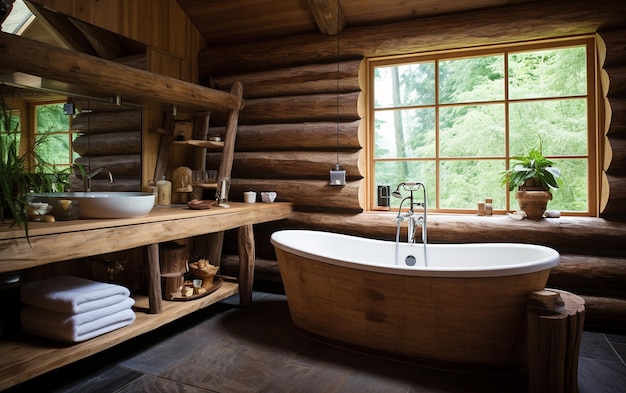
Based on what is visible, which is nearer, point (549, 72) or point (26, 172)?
point (26, 172)

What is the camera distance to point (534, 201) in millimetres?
3148

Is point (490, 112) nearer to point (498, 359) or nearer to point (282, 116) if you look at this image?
point (282, 116)

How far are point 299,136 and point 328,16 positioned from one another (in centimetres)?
106

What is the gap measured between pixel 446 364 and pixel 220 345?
4.58ft

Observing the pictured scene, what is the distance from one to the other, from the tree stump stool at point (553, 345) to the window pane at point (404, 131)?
2320 mm

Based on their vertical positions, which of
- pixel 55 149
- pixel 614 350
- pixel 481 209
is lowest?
pixel 614 350

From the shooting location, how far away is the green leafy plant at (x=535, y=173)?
3119 mm

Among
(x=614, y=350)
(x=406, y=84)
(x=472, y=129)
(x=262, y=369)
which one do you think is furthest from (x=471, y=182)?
(x=262, y=369)

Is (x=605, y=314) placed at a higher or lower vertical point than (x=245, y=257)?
lower

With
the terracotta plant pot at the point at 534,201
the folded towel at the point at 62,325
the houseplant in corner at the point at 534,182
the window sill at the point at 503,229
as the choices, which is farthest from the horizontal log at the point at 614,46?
the folded towel at the point at 62,325

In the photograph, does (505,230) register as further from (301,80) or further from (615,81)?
(301,80)

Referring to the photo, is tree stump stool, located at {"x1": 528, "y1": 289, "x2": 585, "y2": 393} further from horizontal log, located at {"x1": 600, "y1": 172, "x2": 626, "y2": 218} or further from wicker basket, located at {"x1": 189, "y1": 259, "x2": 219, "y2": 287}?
wicker basket, located at {"x1": 189, "y1": 259, "x2": 219, "y2": 287}

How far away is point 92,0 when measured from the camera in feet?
10.7

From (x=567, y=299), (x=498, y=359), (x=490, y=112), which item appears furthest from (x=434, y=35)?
(x=498, y=359)
